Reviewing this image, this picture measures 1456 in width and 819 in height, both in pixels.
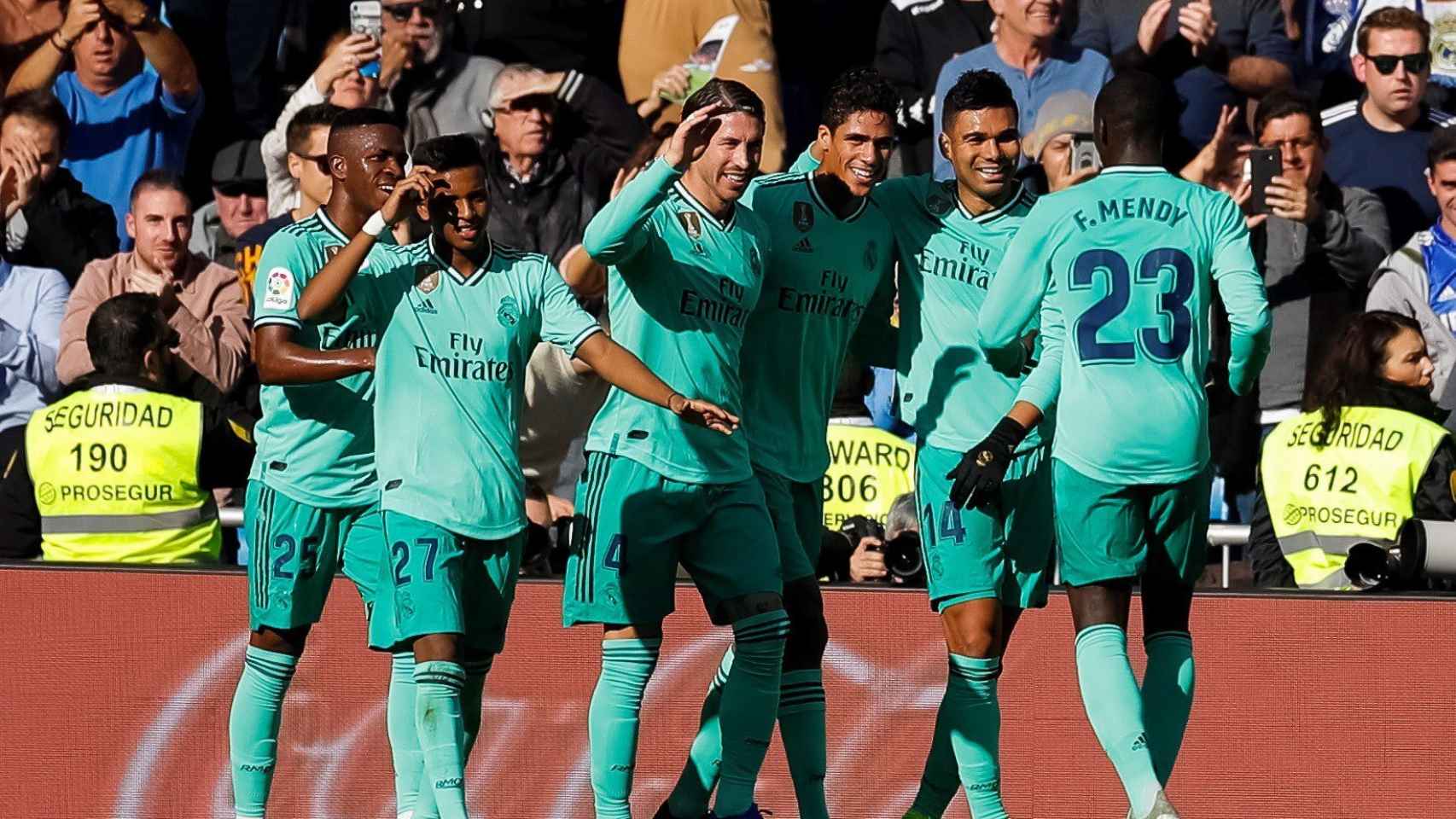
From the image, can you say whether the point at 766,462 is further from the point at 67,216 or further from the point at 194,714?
the point at 67,216

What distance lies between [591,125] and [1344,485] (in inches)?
169

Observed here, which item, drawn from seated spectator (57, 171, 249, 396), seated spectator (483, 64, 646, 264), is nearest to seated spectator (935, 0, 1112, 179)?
seated spectator (483, 64, 646, 264)

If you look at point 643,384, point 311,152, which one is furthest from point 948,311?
point 311,152

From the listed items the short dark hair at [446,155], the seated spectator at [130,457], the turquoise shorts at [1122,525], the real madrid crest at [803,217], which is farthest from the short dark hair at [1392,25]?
the seated spectator at [130,457]

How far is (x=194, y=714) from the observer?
896 centimetres

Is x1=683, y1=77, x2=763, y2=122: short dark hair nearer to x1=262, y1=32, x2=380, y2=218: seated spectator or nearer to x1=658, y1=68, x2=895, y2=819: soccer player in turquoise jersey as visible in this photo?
x1=658, y1=68, x2=895, y2=819: soccer player in turquoise jersey

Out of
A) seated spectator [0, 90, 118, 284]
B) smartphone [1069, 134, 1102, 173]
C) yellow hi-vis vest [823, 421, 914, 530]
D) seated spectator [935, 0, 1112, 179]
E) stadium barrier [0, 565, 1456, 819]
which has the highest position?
seated spectator [935, 0, 1112, 179]

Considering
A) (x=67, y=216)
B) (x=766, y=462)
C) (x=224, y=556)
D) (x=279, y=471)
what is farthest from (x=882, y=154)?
(x=67, y=216)

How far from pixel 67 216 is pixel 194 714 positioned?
3533 mm

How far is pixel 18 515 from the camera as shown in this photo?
31.6 feet

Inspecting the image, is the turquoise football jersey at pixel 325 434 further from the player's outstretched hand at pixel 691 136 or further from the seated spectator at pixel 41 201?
the seated spectator at pixel 41 201

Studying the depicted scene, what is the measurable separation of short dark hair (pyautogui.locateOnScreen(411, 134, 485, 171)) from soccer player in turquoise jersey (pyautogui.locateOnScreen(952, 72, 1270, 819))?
174cm

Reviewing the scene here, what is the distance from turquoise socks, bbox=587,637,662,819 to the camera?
7.04 metres

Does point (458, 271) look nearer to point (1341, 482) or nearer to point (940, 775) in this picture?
point (940, 775)
